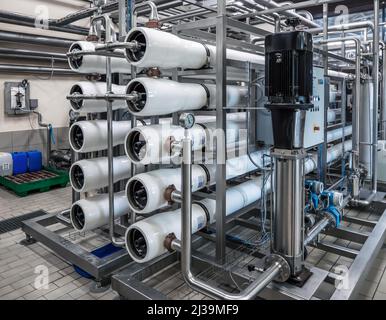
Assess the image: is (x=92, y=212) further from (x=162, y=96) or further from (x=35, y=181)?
(x=35, y=181)

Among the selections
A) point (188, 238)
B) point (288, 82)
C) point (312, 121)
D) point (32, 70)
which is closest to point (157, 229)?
point (188, 238)

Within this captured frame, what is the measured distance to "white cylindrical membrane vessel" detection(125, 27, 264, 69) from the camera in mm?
1631

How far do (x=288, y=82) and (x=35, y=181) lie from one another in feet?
11.3

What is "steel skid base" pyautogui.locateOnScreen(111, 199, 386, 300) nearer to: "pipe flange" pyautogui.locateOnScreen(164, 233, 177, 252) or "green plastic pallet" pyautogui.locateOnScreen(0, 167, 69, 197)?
"pipe flange" pyautogui.locateOnScreen(164, 233, 177, 252)

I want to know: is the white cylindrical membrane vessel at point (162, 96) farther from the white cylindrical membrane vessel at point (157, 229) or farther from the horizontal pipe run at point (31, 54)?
the horizontal pipe run at point (31, 54)

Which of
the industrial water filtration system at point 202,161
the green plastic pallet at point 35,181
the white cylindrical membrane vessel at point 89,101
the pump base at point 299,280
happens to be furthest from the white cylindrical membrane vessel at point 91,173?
the green plastic pallet at point 35,181

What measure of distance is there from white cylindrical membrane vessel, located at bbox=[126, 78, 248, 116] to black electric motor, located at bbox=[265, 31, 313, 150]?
19.0 inches

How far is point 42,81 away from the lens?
4.77 metres

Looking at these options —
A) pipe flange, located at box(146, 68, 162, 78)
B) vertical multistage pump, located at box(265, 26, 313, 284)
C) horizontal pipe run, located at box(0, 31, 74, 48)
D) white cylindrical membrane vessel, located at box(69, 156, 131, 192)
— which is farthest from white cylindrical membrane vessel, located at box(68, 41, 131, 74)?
horizontal pipe run, located at box(0, 31, 74, 48)

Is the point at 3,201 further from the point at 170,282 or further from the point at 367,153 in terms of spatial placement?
the point at 367,153

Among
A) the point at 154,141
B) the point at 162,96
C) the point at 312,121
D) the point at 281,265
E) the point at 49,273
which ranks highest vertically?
the point at 162,96

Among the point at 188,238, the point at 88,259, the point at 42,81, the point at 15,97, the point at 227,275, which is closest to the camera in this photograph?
the point at 188,238

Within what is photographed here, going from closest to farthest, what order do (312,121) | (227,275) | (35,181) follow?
1. (227,275)
2. (312,121)
3. (35,181)

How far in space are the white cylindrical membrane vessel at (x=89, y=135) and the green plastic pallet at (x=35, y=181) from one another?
204 centimetres
